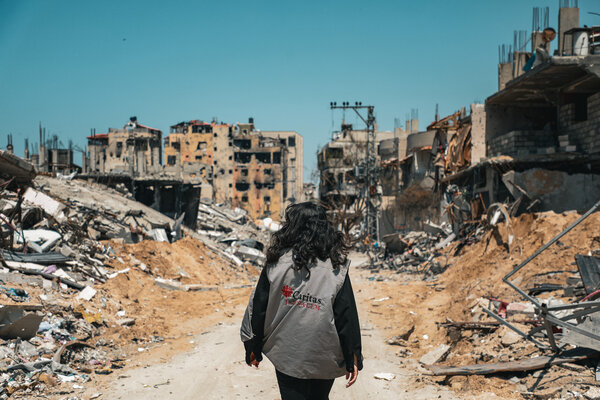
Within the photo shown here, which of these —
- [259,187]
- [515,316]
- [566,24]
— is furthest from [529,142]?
[259,187]

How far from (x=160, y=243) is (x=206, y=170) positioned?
194 ft

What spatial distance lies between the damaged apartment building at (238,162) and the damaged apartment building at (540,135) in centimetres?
5494

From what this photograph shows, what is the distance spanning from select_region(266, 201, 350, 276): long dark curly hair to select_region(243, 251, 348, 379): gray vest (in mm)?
53

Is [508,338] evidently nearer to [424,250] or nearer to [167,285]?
[167,285]

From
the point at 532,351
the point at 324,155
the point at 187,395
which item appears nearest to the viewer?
the point at 187,395

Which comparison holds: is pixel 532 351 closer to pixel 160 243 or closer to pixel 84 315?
pixel 84 315

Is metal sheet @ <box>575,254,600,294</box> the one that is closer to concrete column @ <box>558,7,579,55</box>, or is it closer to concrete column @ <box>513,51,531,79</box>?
concrete column @ <box>558,7,579,55</box>

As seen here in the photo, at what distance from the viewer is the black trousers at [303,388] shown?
119 inches

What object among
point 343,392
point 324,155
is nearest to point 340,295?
point 343,392

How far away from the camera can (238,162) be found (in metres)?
77.8

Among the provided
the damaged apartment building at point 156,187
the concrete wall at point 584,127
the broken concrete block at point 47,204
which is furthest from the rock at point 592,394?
the damaged apartment building at point 156,187

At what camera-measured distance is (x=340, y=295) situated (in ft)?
9.90

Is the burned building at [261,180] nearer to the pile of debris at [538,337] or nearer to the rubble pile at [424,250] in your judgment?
the rubble pile at [424,250]

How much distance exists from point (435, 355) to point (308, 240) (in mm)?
4883
